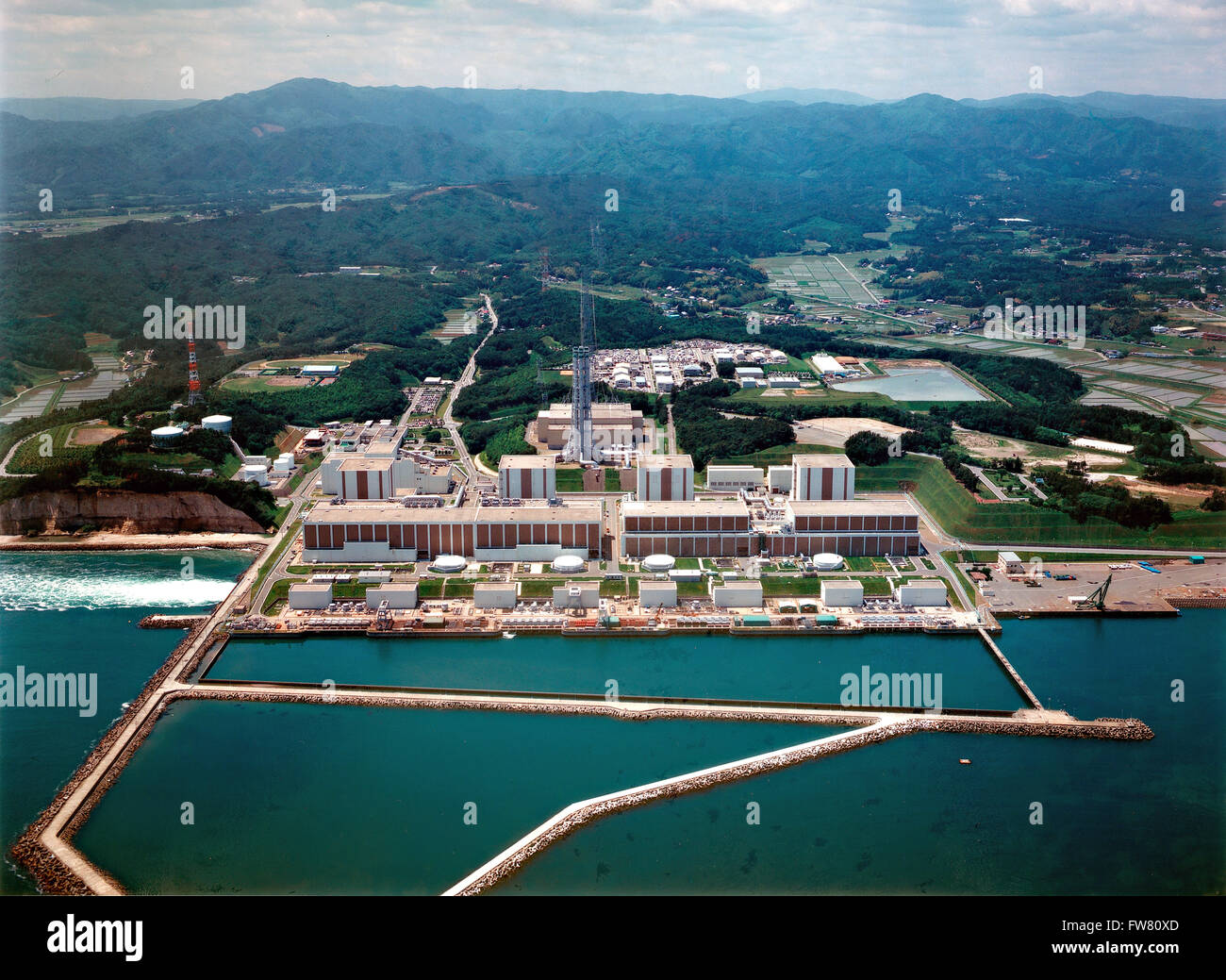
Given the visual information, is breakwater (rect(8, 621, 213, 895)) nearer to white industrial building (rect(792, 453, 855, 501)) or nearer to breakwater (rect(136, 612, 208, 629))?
breakwater (rect(136, 612, 208, 629))

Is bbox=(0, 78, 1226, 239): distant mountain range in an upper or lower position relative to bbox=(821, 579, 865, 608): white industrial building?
upper

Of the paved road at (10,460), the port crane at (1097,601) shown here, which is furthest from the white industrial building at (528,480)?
the port crane at (1097,601)

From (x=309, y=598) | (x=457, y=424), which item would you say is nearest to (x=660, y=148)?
(x=457, y=424)

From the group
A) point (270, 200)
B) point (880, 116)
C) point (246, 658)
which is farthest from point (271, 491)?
point (880, 116)

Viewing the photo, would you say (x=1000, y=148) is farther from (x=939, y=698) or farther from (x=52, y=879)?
(x=52, y=879)

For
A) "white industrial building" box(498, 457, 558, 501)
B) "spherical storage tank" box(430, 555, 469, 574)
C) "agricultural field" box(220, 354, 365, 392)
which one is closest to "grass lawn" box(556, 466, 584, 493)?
"white industrial building" box(498, 457, 558, 501)

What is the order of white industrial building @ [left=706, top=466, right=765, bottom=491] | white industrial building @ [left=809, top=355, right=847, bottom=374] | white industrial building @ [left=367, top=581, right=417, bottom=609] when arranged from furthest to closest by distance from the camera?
white industrial building @ [left=809, top=355, right=847, bottom=374], white industrial building @ [left=706, top=466, right=765, bottom=491], white industrial building @ [left=367, top=581, right=417, bottom=609]
